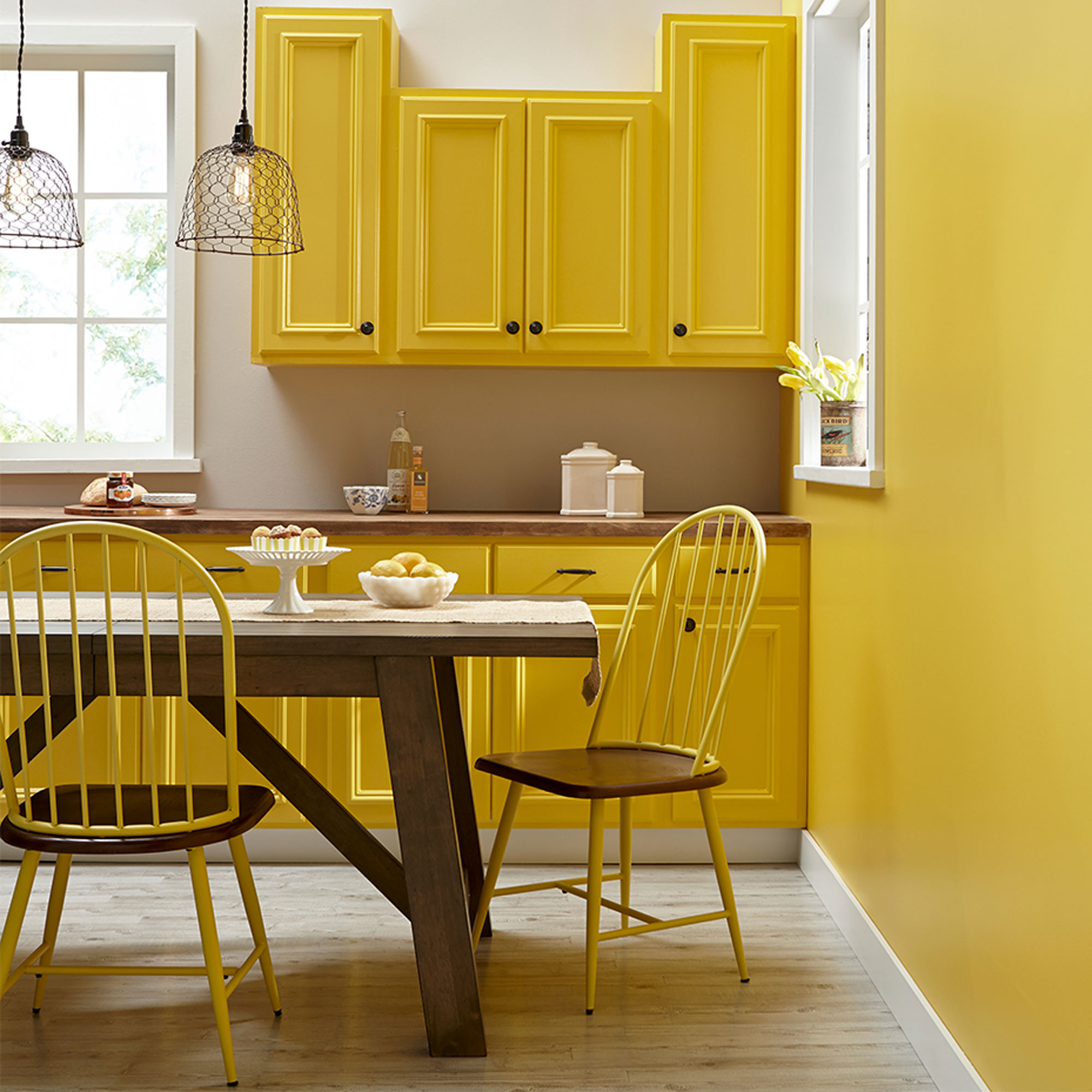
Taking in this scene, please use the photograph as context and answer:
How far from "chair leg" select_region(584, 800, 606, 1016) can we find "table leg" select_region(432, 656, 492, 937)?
38 centimetres

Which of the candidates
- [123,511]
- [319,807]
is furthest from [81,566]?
[319,807]

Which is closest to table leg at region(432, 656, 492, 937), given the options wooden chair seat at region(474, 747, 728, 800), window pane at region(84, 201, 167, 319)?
wooden chair seat at region(474, 747, 728, 800)

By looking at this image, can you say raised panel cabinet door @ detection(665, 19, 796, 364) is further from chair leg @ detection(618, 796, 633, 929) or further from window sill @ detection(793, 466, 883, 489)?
chair leg @ detection(618, 796, 633, 929)

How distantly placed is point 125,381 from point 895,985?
Answer: 289cm

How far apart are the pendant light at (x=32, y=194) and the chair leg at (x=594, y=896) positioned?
1.56 meters

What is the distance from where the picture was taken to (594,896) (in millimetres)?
2289

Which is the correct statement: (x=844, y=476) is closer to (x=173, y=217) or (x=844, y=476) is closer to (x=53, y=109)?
(x=173, y=217)

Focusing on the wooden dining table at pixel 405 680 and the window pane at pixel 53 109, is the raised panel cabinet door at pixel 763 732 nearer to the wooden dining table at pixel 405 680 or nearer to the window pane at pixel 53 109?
the wooden dining table at pixel 405 680

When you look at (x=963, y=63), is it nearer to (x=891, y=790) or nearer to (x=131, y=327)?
(x=891, y=790)

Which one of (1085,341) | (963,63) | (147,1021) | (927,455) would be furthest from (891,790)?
(147,1021)

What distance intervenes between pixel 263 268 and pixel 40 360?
0.94m

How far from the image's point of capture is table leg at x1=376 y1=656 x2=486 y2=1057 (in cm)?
210

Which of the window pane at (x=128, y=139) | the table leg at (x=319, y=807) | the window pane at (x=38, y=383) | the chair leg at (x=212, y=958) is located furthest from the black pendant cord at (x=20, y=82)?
the chair leg at (x=212, y=958)

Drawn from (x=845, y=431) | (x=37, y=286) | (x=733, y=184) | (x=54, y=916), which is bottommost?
(x=54, y=916)
